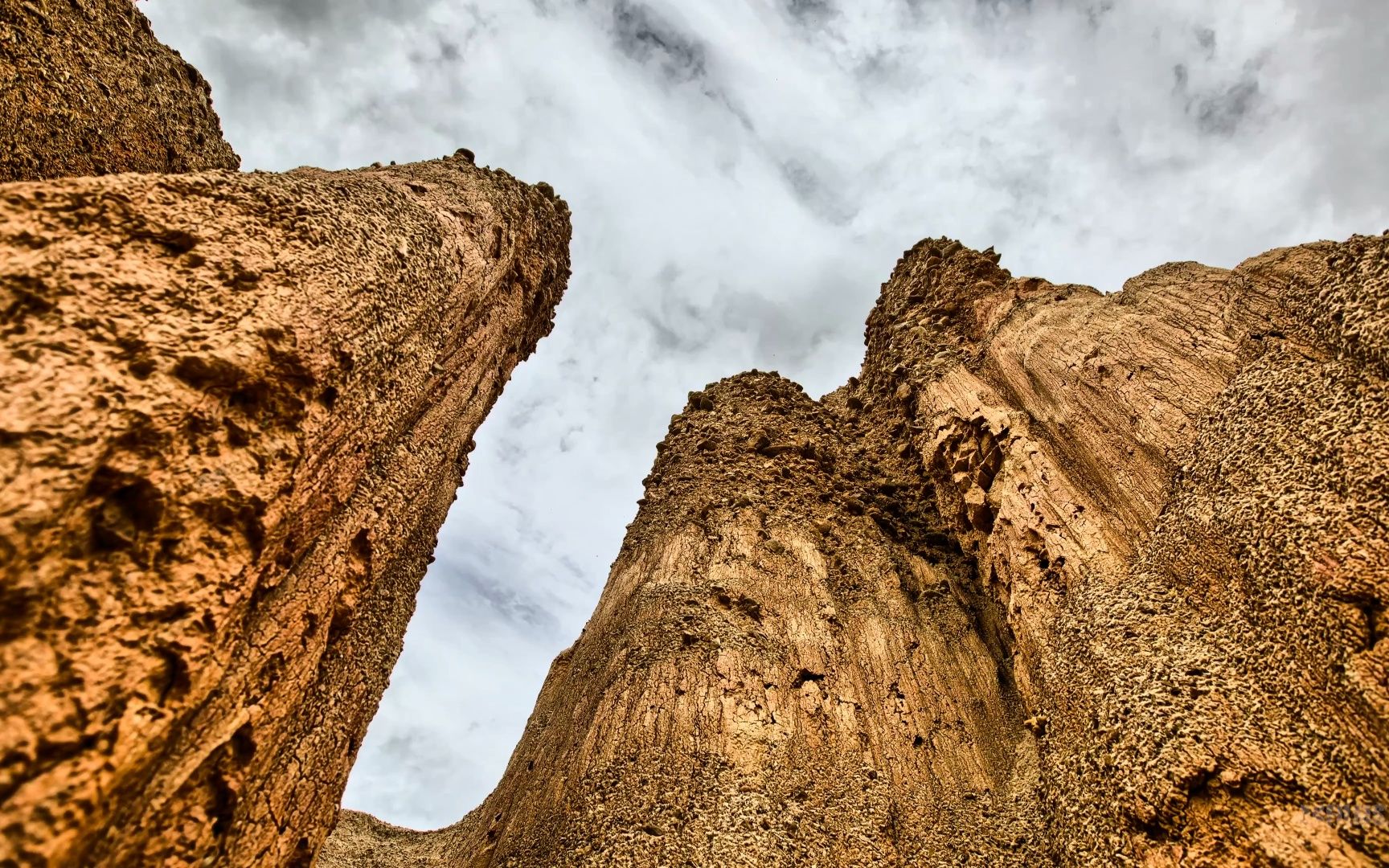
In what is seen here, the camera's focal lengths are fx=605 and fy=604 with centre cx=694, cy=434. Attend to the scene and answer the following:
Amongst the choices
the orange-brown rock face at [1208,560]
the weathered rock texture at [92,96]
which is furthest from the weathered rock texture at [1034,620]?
the weathered rock texture at [92,96]

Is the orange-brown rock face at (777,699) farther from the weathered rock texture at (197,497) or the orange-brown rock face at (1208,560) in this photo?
the weathered rock texture at (197,497)

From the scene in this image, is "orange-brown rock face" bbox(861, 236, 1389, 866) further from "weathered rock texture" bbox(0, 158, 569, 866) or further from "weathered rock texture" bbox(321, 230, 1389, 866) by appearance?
"weathered rock texture" bbox(0, 158, 569, 866)

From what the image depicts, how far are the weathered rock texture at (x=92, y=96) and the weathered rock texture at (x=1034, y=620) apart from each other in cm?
1278

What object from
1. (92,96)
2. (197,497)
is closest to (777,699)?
(197,497)

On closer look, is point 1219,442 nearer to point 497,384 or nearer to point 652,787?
point 652,787

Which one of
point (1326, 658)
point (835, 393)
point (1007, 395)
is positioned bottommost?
point (1326, 658)

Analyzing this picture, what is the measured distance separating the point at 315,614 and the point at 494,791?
11708mm

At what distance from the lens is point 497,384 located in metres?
15.1

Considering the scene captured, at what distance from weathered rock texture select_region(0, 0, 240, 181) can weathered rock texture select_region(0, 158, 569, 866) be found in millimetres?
3464

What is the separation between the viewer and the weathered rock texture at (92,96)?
7727mm

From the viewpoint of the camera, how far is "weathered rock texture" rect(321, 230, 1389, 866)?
23.9ft

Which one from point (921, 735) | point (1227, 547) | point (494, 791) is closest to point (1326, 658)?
point (1227, 547)

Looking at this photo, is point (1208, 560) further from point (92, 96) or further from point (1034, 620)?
Result: point (92, 96)

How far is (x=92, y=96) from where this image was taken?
8.73 metres
